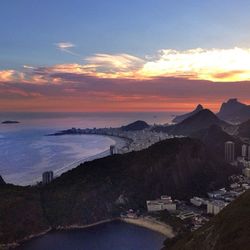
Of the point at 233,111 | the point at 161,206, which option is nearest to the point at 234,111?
the point at 233,111

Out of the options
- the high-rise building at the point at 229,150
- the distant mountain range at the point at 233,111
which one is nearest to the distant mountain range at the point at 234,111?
the distant mountain range at the point at 233,111

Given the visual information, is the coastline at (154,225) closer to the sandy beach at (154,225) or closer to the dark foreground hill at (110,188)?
the sandy beach at (154,225)

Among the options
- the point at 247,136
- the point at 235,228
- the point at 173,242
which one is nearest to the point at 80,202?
the point at 173,242

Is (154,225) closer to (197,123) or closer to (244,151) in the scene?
(244,151)

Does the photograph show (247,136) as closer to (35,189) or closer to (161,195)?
(161,195)

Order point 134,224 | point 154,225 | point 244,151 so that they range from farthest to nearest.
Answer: point 244,151
point 134,224
point 154,225

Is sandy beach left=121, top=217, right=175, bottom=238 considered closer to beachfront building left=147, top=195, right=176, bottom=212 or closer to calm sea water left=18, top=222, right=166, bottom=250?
calm sea water left=18, top=222, right=166, bottom=250

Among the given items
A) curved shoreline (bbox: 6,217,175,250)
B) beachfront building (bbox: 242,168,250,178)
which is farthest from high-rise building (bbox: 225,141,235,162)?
curved shoreline (bbox: 6,217,175,250)
